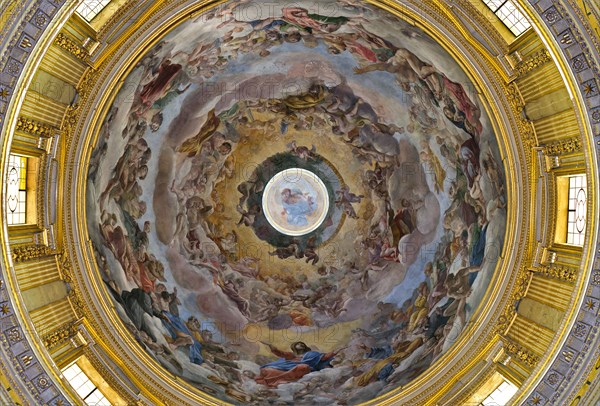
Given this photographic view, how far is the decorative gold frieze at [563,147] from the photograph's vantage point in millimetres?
16516

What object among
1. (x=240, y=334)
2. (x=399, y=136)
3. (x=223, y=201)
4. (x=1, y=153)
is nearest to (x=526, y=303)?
(x=399, y=136)

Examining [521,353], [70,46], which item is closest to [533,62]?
[521,353]

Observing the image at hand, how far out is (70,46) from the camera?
1689 cm

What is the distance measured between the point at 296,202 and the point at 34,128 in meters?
11.0

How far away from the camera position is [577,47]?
571 inches

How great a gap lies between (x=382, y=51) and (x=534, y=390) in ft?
34.4

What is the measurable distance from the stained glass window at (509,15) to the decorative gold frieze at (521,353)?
8203 millimetres

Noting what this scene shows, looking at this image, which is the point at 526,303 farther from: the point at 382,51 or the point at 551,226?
the point at 382,51

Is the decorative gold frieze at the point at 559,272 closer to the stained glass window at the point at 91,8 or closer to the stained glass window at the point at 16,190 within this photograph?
the stained glass window at the point at 91,8

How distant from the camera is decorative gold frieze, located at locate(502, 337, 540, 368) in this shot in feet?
56.7

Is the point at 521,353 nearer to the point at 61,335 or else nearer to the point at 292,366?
the point at 292,366

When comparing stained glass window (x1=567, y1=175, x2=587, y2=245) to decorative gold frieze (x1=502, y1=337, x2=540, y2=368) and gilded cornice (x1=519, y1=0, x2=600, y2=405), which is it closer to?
gilded cornice (x1=519, y1=0, x2=600, y2=405)

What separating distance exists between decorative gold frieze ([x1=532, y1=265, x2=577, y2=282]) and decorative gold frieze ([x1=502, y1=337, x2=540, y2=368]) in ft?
6.79

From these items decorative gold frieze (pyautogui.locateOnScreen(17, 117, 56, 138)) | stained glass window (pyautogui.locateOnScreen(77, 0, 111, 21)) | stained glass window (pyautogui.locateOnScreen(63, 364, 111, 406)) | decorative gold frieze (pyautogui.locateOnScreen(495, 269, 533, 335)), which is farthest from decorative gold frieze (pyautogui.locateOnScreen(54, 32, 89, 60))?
decorative gold frieze (pyautogui.locateOnScreen(495, 269, 533, 335))
